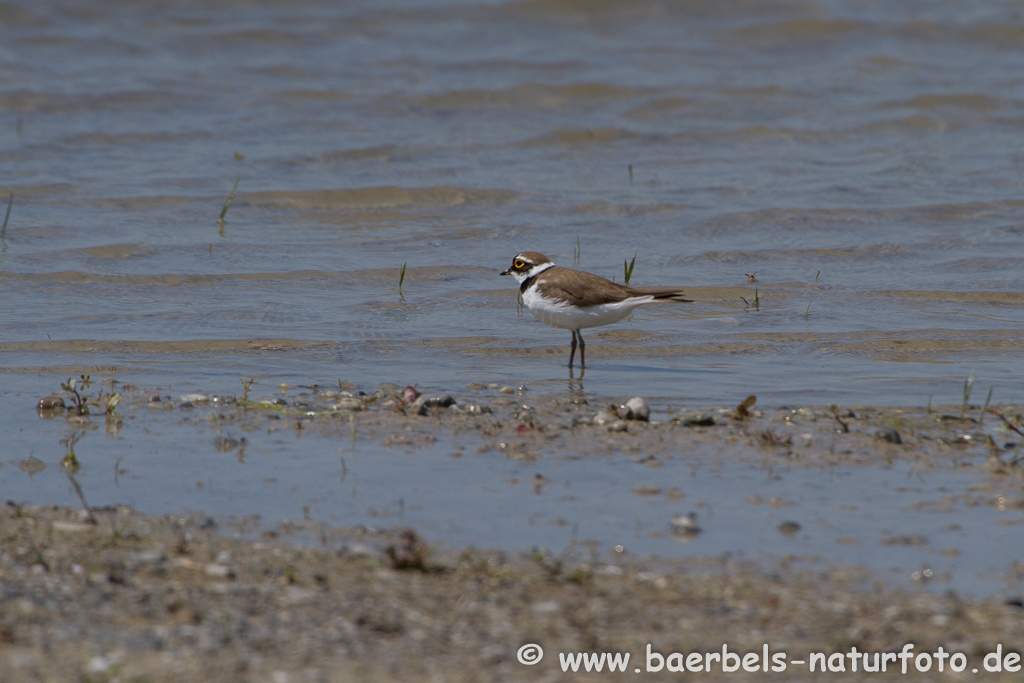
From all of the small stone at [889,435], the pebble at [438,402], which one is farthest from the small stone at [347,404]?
the small stone at [889,435]

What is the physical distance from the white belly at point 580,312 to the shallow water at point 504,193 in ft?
1.35

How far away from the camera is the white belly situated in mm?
8398

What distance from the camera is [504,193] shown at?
1413 cm

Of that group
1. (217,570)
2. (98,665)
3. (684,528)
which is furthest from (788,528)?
(98,665)

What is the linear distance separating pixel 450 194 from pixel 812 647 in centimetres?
1048

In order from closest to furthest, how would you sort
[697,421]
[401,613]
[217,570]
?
[401,613]
[217,570]
[697,421]

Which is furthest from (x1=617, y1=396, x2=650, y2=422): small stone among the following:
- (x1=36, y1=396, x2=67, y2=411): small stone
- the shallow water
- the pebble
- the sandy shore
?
(x1=36, y1=396, x2=67, y2=411): small stone

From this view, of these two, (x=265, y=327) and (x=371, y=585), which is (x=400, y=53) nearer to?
(x=265, y=327)

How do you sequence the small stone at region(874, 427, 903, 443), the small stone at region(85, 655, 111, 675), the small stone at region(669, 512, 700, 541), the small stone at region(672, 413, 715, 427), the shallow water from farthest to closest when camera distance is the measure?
1. the shallow water
2. the small stone at region(672, 413, 715, 427)
3. the small stone at region(874, 427, 903, 443)
4. the small stone at region(669, 512, 700, 541)
5. the small stone at region(85, 655, 111, 675)

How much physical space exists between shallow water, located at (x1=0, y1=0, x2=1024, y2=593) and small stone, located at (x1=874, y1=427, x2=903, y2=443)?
1.08 m

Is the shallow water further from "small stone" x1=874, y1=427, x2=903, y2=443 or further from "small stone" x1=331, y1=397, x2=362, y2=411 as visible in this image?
"small stone" x1=874, y1=427, x2=903, y2=443

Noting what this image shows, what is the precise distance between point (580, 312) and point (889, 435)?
263 centimetres

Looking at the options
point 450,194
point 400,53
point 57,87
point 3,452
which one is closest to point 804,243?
point 450,194

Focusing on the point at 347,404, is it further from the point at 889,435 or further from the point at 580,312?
the point at 889,435
